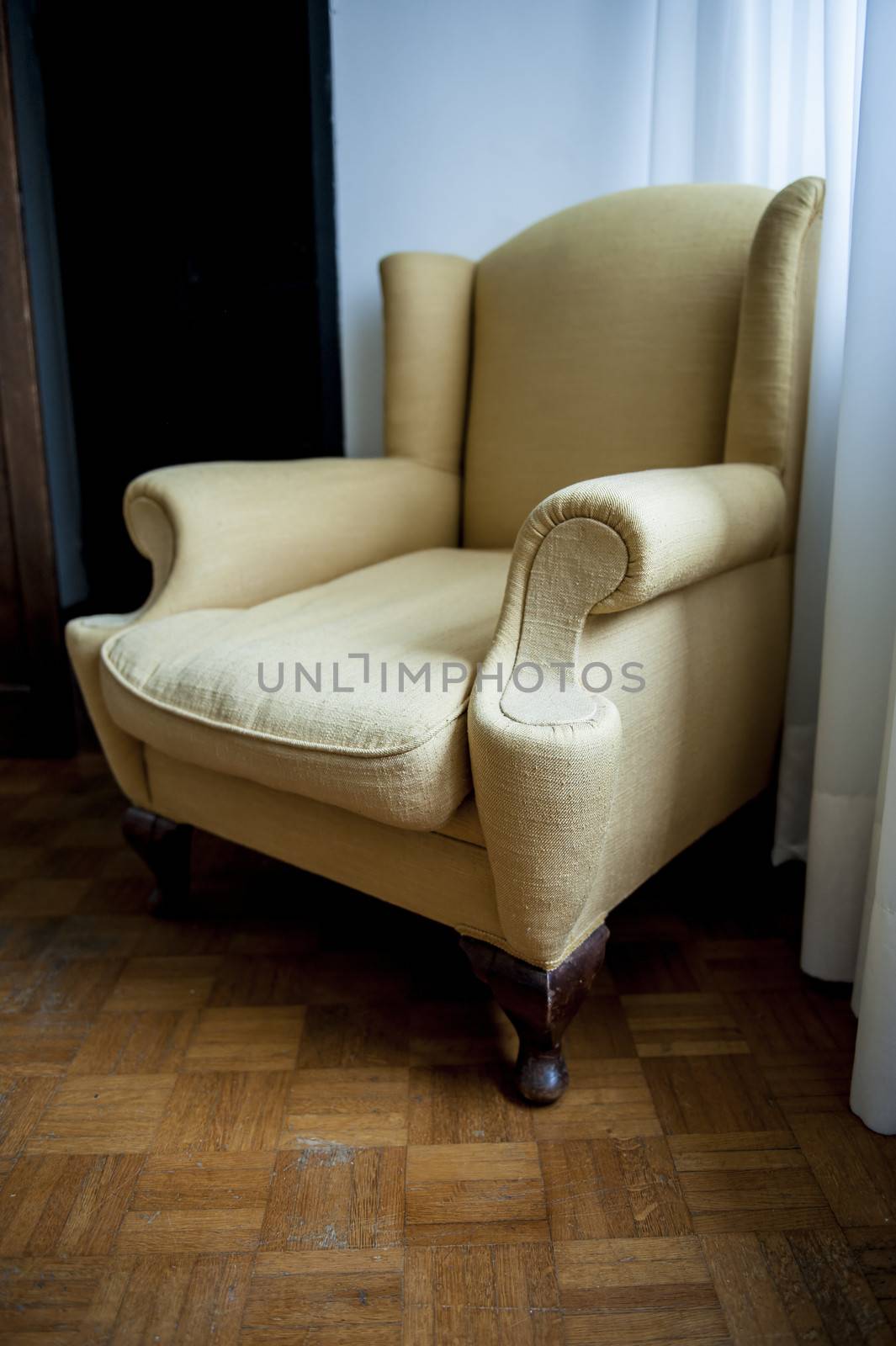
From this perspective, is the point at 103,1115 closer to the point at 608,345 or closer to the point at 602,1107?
the point at 602,1107

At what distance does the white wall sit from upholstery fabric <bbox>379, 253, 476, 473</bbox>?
0.18 metres

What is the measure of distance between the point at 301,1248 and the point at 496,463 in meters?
1.10

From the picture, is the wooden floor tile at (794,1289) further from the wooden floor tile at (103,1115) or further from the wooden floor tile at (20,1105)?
the wooden floor tile at (20,1105)

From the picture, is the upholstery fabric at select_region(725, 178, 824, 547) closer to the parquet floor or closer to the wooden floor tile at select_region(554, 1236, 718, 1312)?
the parquet floor

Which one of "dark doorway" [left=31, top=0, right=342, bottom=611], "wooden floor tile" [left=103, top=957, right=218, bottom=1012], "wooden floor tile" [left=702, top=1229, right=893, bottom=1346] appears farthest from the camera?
"dark doorway" [left=31, top=0, right=342, bottom=611]

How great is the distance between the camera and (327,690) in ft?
2.78

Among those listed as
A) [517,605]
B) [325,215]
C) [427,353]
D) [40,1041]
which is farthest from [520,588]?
[325,215]

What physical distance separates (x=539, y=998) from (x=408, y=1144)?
184 mm

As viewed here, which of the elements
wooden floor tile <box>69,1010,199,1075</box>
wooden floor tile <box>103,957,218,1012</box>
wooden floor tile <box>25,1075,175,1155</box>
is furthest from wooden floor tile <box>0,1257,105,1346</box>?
wooden floor tile <box>103,957,218,1012</box>

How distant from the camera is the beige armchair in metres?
0.77

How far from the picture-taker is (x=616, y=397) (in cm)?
130

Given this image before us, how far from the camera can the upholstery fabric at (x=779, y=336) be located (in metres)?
1.05

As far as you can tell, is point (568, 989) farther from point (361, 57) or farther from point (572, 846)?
point (361, 57)

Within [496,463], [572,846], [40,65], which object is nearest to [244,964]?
[572,846]
